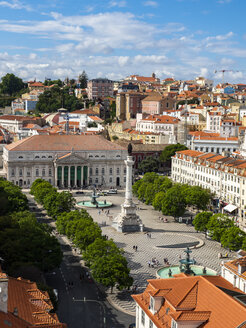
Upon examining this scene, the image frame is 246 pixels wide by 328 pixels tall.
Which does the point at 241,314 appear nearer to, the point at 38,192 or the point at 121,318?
the point at 121,318

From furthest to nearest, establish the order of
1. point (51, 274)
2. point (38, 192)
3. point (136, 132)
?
point (136, 132) < point (38, 192) < point (51, 274)

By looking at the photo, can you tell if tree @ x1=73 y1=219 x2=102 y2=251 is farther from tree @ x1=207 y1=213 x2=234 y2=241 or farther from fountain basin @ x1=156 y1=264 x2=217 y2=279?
tree @ x1=207 y1=213 x2=234 y2=241

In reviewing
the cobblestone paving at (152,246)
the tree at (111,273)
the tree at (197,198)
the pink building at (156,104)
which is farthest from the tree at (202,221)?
the pink building at (156,104)

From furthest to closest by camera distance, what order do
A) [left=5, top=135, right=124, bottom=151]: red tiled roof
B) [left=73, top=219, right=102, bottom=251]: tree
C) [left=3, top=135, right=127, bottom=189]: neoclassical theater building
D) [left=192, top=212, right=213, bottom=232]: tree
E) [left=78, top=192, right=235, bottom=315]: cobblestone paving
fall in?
[left=5, top=135, right=124, bottom=151]: red tiled roof
[left=3, top=135, right=127, bottom=189]: neoclassical theater building
[left=192, top=212, right=213, bottom=232]: tree
[left=73, top=219, right=102, bottom=251]: tree
[left=78, top=192, right=235, bottom=315]: cobblestone paving

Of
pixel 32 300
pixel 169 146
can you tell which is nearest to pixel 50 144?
pixel 169 146

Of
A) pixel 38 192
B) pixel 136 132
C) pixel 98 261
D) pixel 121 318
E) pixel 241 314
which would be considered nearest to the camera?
pixel 241 314

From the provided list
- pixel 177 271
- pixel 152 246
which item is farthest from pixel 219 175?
pixel 177 271

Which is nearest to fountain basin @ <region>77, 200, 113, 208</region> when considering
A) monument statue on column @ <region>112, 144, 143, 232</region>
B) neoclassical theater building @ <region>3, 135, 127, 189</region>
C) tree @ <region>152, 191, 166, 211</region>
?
tree @ <region>152, 191, 166, 211</region>
